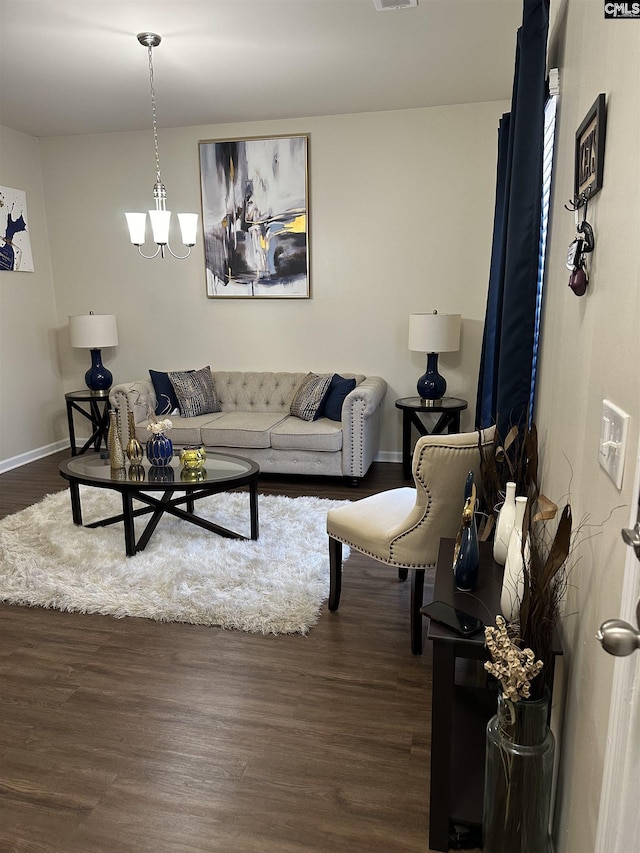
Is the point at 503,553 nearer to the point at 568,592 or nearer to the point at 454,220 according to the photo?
the point at 568,592

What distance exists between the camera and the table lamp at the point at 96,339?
5.36 meters

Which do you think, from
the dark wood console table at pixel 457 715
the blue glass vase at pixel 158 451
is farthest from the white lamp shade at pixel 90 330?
the dark wood console table at pixel 457 715

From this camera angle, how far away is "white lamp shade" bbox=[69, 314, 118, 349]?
17.5 ft

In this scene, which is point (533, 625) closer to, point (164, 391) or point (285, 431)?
point (285, 431)

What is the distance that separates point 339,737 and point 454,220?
4085 millimetres

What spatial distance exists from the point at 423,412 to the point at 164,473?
235 cm

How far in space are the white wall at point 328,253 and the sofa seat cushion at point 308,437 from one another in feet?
2.92

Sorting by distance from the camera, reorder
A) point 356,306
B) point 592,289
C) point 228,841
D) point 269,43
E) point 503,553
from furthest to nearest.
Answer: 1. point 356,306
2. point 269,43
3. point 503,553
4. point 228,841
5. point 592,289

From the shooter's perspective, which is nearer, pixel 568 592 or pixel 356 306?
pixel 568 592

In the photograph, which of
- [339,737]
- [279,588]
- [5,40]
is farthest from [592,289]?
[5,40]

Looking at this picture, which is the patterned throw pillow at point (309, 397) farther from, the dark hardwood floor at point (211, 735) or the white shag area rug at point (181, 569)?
the dark hardwood floor at point (211, 735)

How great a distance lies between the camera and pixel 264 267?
533cm

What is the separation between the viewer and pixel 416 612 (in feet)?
8.05

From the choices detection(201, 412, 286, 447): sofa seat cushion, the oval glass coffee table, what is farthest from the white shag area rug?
detection(201, 412, 286, 447): sofa seat cushion
